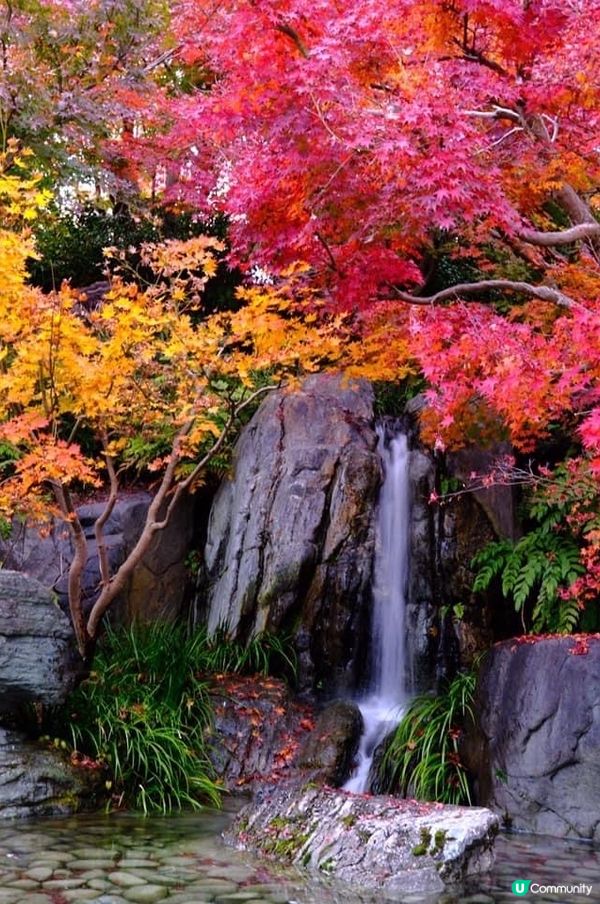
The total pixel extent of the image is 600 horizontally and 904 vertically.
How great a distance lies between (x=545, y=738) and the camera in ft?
21.7

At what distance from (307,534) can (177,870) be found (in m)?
3.99

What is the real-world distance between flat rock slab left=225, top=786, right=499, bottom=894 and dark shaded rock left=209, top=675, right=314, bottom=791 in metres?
1.84

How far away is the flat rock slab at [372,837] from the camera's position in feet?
16.1

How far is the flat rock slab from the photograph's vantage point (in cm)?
491

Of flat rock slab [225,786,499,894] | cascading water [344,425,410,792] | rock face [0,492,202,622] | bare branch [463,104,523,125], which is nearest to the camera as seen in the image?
flat rock slab [225,786,499,894]

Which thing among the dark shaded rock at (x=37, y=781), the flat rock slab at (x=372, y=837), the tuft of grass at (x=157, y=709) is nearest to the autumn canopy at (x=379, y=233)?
the tuft of grass at (x=157, y=709)

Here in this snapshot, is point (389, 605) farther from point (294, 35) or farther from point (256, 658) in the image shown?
point (294, 35)

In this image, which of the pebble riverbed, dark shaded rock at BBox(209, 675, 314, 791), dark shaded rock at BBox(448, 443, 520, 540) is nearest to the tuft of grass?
dark shaded rock at BBox(209, 675, 314, 791)

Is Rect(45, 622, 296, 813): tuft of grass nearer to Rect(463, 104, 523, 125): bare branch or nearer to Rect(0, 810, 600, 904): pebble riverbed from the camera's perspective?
Rect(0, 810, 600, 904): pebble riverbed

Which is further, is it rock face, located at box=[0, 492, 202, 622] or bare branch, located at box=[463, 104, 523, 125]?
rock face, located at box=[0, 492, 202, 622]

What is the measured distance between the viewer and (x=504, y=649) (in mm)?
7133

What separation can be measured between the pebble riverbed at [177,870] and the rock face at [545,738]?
0.28 meters

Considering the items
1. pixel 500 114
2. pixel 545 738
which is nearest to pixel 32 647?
pixel 545 738

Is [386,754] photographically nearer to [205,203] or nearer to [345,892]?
[345,892]
